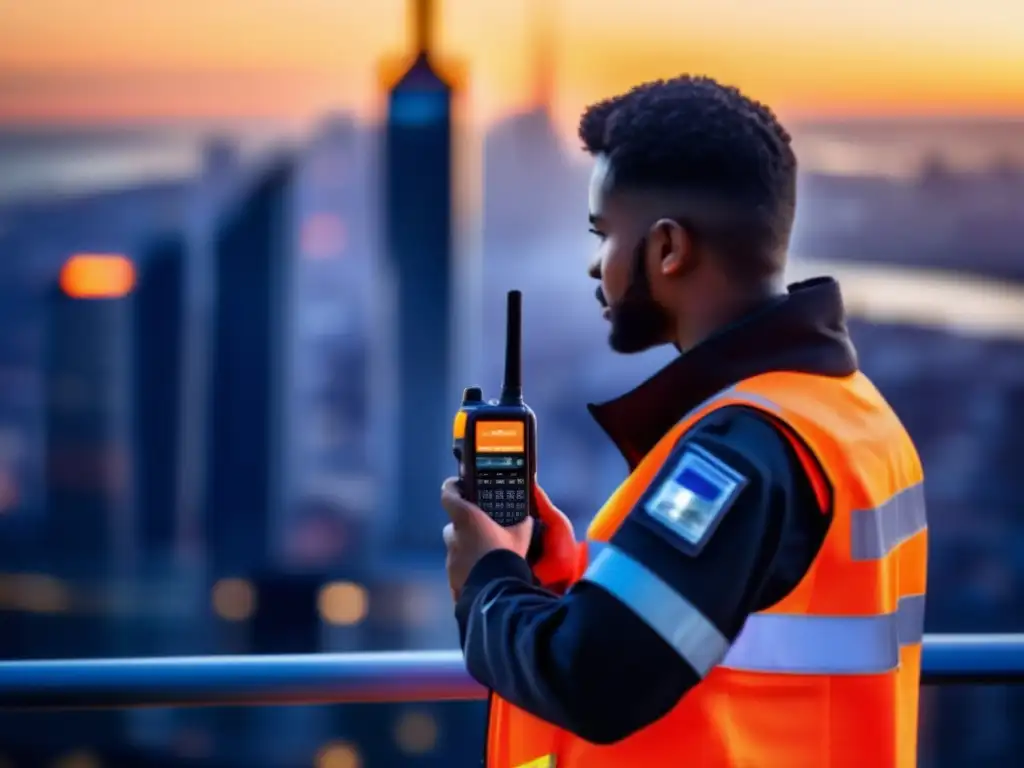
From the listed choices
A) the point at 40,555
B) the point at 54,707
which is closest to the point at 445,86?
the point at 54,707

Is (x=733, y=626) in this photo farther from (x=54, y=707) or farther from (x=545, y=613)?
(x=54, y=707)

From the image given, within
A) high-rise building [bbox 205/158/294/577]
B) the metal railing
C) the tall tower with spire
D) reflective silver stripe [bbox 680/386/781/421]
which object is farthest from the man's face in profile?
high-rise building [bbox 205/158/294/577]

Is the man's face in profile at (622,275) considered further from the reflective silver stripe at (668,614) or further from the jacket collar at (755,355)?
the reflective silver stripe at (668,614)

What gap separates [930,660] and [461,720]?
23.6 m

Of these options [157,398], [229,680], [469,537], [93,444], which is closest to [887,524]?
[469,537]

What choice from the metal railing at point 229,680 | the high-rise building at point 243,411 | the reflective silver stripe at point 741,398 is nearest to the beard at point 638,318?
the reflective silver stripe at point 741,398

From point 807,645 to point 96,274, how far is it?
6.41 meters

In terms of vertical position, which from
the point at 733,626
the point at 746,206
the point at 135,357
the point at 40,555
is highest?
the point at 746,206

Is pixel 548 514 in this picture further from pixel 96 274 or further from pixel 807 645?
pixel 96 274

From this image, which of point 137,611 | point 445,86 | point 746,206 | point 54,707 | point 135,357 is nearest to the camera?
point 746,206

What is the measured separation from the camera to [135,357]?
10078 mm

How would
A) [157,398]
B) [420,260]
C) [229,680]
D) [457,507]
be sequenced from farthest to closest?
[157,398]
[420,260]
[229,680]
[457,507]

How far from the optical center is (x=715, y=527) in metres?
0.83

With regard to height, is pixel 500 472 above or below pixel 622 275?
below
